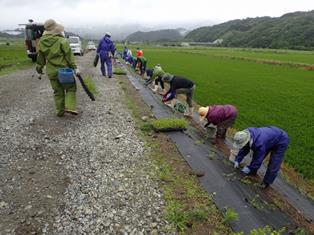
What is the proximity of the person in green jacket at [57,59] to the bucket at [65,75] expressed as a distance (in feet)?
0.55

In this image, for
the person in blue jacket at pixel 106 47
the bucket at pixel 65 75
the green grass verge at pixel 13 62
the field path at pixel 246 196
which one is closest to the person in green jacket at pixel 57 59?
the bucket at pixel 65 75

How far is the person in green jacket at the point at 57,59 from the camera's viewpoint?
6.39 meters

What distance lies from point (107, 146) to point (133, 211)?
83.7 inches

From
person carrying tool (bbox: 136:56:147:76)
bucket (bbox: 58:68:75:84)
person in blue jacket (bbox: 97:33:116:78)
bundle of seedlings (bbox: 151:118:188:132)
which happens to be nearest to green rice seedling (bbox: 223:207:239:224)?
bundle of seedlings (bbox: 151:118:188:132)

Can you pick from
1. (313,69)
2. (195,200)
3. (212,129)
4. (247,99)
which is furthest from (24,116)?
(313,69)

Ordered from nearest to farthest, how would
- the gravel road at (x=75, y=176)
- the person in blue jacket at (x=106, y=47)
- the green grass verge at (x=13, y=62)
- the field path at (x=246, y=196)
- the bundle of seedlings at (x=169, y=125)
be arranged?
the gravel road at (x=75, y=176) → the field path at (x=246, y=196) → the bundle of seedlings at (x=169, y=125) → the person in blue jacket at (x=106, y=47) → the green grass verge at (x=13, y=62)

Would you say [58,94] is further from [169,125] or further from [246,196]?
[246,196]

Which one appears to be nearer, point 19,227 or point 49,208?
point 19,227

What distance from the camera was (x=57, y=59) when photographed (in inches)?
259

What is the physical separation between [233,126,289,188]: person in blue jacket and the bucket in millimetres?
4087

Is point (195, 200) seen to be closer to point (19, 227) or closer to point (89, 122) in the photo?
point (19, 227)

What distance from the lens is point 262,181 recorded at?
182 inches

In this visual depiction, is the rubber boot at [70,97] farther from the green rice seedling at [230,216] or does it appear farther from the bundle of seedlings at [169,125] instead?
the green rice seedling at [230,216]

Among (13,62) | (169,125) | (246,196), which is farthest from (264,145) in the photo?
(13,62)
